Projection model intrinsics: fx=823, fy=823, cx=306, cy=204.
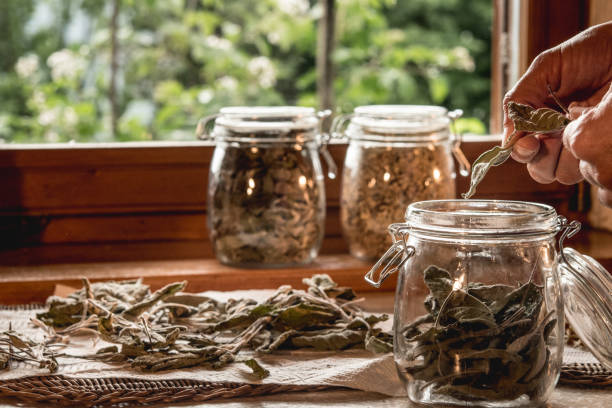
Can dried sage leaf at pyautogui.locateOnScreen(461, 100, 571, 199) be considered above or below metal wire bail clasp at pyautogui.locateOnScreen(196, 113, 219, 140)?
above

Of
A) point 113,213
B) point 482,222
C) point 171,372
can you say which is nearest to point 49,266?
point 113,213

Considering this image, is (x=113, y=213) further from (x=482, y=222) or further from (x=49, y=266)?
(x=482, y=222)

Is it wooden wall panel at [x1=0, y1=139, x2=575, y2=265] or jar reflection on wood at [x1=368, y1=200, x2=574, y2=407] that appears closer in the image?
jar reflection on wood at [x1=368, y1=200, x2=574, y2=407]

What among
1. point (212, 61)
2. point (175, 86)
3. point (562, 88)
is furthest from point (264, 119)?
point (212, 61)

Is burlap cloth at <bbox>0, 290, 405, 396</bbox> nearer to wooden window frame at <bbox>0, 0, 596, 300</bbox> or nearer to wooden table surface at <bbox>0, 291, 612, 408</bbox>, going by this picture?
wooden table surface at <bbox>0, 291, 612, 408</bbox>

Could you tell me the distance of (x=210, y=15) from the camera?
2.78 metres

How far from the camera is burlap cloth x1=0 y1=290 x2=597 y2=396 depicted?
770mm

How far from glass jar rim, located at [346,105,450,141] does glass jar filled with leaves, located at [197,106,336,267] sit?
0.08 metres

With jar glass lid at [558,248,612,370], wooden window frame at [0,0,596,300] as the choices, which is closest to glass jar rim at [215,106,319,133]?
wooden window frame at [0,0,596,300]

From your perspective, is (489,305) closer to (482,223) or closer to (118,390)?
(482,223)

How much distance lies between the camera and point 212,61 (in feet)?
9.11

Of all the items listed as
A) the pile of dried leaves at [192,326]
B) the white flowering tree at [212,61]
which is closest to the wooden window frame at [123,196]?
the pile of dried leaves at [192,326]

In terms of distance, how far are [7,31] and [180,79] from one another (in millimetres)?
769

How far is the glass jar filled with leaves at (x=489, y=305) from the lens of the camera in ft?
2.21
